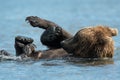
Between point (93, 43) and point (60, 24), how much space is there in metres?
9.33

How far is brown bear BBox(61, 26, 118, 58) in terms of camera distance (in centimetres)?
1292

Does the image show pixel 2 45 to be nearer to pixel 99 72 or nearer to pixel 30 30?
pixel 30 30

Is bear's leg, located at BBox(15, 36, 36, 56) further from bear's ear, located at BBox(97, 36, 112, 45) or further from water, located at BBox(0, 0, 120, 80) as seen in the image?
bear's ear, located at BBox(97, 36, 112, 45)

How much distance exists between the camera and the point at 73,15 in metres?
25.5

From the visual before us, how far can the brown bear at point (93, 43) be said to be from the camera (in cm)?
1292

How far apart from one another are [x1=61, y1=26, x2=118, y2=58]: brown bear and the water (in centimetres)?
23

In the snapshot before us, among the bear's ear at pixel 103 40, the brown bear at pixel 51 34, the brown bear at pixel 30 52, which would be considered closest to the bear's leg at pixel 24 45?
the brown bear at pixel 30 52

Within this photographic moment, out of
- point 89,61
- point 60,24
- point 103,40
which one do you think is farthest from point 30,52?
point 60,24

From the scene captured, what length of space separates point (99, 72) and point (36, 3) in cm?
1975

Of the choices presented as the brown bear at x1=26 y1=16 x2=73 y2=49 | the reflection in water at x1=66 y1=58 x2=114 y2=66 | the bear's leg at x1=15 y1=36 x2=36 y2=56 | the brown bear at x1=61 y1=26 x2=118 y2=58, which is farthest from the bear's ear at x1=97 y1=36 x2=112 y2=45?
the bear's leg at x1=15 y1=36 x2=36 y2=56

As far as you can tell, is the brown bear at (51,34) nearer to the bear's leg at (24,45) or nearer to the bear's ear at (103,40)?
the bear's leg at (24,45)

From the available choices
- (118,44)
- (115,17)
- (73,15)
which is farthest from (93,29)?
(73,15)

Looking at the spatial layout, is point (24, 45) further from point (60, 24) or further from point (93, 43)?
point (60, 24)

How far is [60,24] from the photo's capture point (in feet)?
73.0
